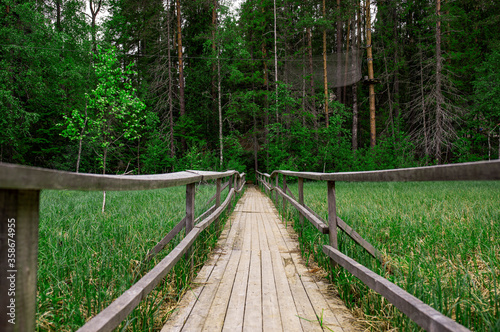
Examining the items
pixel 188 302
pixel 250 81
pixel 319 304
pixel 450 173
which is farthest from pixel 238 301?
pixel 250 81

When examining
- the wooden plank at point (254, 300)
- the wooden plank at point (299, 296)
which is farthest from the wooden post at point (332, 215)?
the wooden plank at point (254, 300)

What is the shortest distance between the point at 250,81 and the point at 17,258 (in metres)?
20.5

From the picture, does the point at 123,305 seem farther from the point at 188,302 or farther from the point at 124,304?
the point at 188,302

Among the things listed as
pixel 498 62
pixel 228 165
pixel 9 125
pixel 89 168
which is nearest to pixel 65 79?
pixel 9 125

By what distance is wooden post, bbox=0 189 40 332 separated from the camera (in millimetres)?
693

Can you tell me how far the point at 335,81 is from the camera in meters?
20.0

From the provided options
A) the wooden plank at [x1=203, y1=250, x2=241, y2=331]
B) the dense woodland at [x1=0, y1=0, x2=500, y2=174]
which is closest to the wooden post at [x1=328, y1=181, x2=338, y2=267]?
the wooden plank at [x1=203, y1=250, x2=241, y2=331]

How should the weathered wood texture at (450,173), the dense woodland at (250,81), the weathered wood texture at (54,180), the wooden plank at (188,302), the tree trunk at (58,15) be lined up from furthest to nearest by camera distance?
the tree trunk at (58,15) < the dense woodland at (250,81) < the wooden plank at (188,302) < the weathered wood texture at (450,173) < the weathered wood texture at (54,180)

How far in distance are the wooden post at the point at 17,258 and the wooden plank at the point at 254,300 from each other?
4.73 feet

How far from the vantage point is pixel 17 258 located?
723 mm

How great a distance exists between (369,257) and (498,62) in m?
17.7

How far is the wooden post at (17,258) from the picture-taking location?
69 cm

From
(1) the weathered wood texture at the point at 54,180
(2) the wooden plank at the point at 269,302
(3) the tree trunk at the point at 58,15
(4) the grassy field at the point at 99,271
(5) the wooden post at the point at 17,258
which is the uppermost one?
(3) the tree trunk at the point at 58,15

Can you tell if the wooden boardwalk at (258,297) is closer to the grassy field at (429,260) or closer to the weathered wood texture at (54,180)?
the grassy field at (429,260)
